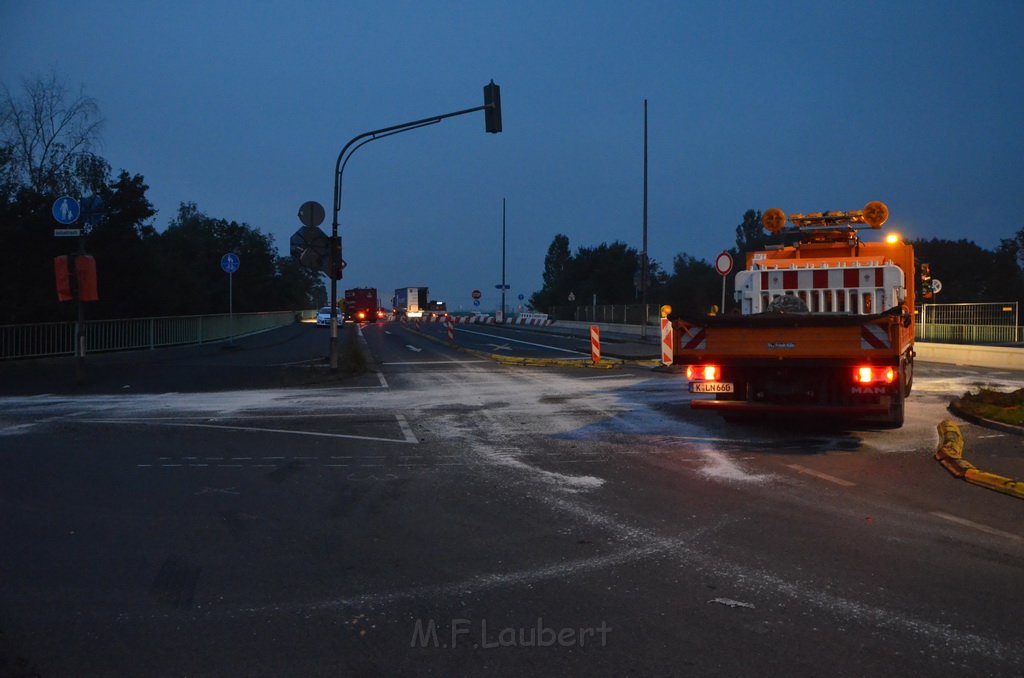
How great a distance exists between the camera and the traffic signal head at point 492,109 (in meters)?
20.1

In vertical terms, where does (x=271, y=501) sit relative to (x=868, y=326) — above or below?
below

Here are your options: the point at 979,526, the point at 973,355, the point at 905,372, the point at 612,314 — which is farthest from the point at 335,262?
the point at 612,314

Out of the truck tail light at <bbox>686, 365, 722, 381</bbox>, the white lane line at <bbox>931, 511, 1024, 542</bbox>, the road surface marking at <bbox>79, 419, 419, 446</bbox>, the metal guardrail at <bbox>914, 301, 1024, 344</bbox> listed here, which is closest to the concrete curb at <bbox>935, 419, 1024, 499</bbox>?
the white lane line at <bbox>931, 511, 1024, 542</bbox>

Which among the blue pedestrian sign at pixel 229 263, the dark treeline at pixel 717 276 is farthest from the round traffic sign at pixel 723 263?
the blue pedestrian sign at pixel 229 263

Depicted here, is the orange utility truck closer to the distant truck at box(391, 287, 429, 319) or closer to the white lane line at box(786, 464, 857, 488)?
the white lane line at box(786, 464, 857, 488)

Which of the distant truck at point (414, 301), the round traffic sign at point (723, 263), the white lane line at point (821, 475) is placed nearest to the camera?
the white lane line at point (821, 475)

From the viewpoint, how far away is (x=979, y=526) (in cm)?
665

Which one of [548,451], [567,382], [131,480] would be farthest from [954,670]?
[567,382]

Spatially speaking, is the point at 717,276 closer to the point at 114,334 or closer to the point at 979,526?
the point at 114,334

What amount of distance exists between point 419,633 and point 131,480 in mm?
5276

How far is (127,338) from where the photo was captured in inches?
1056

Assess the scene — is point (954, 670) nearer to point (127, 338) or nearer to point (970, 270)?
point (127, 338)

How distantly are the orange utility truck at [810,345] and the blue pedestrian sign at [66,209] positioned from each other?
43.8 feet

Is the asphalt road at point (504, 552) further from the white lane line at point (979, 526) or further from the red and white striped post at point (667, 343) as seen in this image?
the red and white striped post at point (667, 343)
